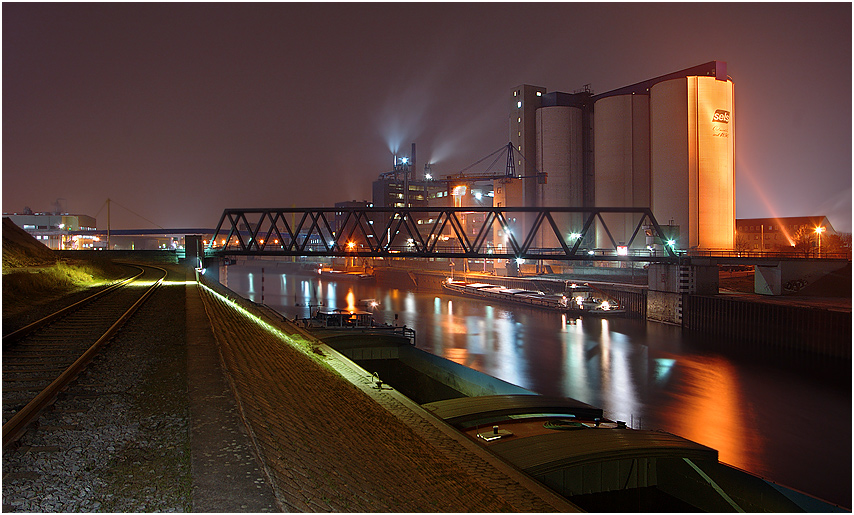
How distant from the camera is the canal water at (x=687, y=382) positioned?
67.1 ft

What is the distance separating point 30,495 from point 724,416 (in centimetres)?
2651

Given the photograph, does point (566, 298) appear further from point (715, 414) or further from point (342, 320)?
point (715, 414)

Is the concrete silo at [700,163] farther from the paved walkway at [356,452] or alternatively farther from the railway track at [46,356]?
the railway track at [46,356]

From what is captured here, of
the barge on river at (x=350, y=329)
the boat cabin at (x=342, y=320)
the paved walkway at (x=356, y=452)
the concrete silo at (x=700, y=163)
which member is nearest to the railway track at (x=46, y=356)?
the paved walkway at (x=356, y=452)

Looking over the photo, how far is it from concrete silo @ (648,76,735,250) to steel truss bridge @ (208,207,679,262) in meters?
4.26

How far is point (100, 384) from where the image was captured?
8.98m

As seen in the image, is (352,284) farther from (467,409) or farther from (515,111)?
(467,409)

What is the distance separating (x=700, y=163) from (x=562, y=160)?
21.0m

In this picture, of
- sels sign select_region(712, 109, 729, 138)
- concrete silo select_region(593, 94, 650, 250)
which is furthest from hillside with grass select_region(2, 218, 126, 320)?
sels sign select_region(712, 109, 729, 138)

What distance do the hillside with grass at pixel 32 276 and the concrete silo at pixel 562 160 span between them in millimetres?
58686

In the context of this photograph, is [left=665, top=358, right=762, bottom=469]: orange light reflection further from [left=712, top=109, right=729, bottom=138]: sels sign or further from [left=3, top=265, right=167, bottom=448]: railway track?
[left=712, top=109, right=729, bottom=138]: sels sign

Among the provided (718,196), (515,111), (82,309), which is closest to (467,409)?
(82,309)

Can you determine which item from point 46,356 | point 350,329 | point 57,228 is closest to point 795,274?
point 350,329

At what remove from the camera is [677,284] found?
47156mm
